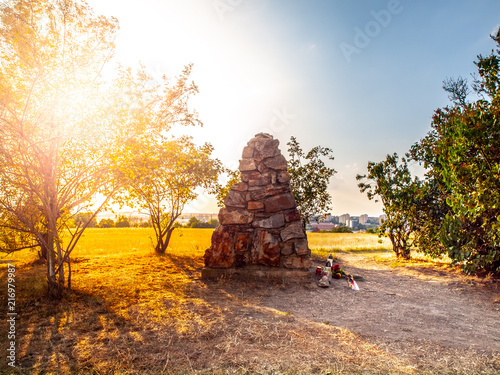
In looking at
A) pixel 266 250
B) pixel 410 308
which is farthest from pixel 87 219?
pixel 410 308

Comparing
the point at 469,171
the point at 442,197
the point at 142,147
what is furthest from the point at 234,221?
the point at 442,197

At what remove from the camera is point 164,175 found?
8.40 meters

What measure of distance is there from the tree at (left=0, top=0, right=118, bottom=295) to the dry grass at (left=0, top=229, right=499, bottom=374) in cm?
147

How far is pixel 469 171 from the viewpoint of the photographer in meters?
9.25

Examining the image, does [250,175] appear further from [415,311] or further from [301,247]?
[415,311]

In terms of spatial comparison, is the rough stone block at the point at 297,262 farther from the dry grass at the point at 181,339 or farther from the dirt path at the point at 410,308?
the dry grass at the point at 181,339

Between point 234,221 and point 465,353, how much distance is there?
7.02 metres

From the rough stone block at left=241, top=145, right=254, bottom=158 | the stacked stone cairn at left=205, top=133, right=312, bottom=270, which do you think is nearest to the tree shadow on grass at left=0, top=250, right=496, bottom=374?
the stacked stone cairn at left=205, top=133, right=312, bottom=270

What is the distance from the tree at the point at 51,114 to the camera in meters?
6.66

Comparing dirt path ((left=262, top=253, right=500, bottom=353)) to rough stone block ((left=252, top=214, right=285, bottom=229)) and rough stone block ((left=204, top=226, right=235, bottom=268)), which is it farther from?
rough stone block ((left=252, top=214, right=285, bottom=229))

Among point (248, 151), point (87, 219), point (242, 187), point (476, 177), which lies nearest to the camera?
point (476, 177)

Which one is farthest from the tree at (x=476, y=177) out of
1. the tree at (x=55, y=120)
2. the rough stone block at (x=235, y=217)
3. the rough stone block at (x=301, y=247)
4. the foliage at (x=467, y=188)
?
the tree at (x=55, y=120)

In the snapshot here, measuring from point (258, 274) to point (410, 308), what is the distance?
4498mm

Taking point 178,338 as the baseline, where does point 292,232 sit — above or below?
above
